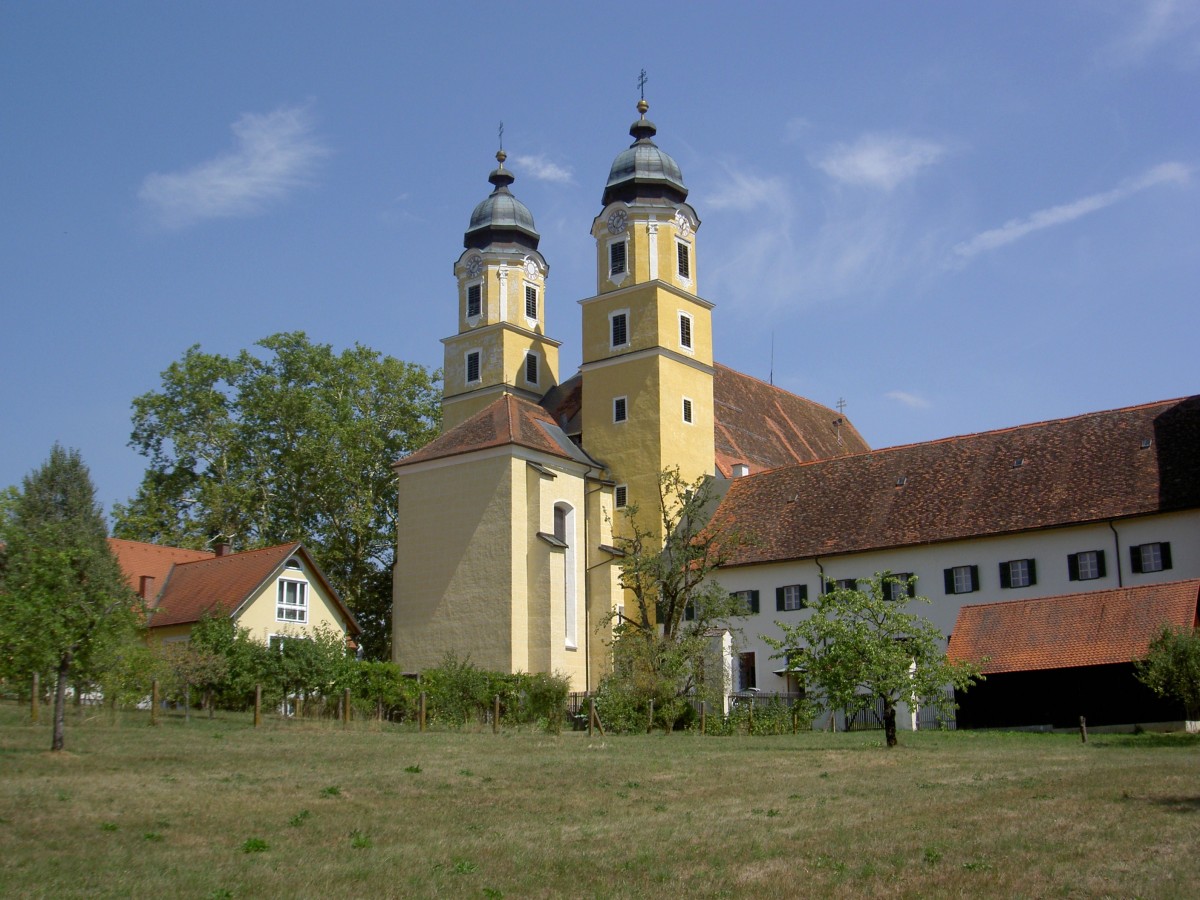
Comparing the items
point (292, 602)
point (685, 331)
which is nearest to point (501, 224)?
point (685, 331)

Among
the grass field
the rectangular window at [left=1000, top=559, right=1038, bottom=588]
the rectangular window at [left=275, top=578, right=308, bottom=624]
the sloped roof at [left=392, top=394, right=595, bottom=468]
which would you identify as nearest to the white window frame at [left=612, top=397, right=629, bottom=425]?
the sloped roof at [left=392, top=394, right=595, bottom=468]

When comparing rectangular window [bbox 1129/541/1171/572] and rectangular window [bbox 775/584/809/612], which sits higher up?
rectangular window [bbox 1129/541/1171/572]

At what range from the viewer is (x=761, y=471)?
168 ft

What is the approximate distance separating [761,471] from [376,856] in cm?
3781

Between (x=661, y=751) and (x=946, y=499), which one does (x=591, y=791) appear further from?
(x=946, y=499)

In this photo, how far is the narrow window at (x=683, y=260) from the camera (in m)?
52.4

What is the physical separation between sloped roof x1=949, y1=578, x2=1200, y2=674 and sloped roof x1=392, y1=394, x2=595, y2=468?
1606 centimetres

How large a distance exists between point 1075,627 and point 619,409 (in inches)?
798

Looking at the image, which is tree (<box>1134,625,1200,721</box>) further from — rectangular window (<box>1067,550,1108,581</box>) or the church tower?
the church tower

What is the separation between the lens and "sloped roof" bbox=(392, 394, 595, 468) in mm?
46344

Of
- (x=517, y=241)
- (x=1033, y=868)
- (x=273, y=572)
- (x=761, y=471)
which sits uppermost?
(x=517, y=241)

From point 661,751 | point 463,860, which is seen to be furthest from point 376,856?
point 661,751

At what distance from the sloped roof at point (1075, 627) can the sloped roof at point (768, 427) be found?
16557 mm

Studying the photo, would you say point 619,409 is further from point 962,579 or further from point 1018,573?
point 1018,573
